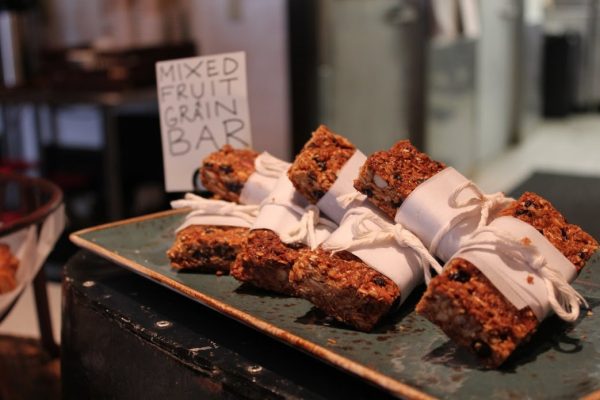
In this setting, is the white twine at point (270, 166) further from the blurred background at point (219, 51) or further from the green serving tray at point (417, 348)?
the blurred background at point (219, 51)

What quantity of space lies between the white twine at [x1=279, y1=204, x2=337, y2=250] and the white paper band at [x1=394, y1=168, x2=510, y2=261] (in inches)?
4.7

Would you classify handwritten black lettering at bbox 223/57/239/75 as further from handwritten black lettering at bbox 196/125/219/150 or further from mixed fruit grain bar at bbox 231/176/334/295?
mixed fruit grain bar at bbox 231/176/334/295

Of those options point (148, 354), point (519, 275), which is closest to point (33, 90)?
point (148, 354)

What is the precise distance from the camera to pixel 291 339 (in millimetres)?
762

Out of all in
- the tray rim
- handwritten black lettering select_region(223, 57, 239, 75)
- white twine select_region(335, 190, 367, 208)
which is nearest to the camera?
the tray rim

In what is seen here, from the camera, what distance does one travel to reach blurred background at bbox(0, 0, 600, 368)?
10.5 feet

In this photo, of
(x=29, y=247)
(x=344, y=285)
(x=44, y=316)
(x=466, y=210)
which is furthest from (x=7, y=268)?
(x=466, y=210)

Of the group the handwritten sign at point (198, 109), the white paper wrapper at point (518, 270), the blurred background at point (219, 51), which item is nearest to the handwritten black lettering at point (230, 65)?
the handwritten sign at point (198, 109)

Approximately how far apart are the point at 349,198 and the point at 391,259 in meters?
0.11

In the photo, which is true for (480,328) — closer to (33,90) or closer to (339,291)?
(339,291)

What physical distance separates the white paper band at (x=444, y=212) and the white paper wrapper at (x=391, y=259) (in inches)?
1.0

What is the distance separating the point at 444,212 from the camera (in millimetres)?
800

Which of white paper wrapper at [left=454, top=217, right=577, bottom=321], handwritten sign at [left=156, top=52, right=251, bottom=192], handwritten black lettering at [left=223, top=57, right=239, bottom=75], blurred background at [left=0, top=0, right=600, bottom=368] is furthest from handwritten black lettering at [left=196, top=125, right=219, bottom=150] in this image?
blurred background at [left=0, top=0, right=600, bottom=368]

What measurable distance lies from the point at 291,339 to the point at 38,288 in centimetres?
92
